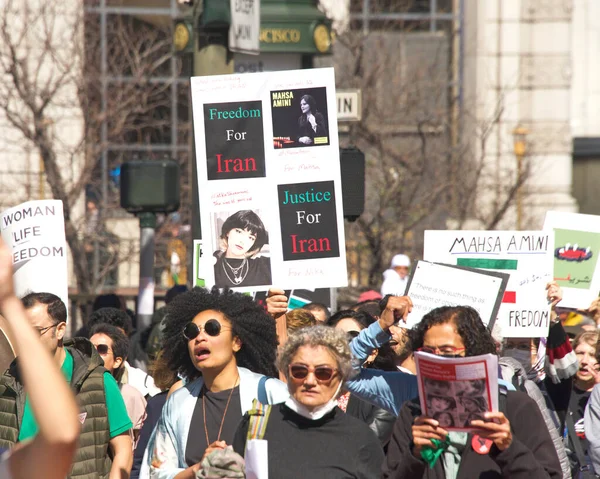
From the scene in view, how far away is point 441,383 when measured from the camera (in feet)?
14.0

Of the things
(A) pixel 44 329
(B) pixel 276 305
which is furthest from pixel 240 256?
(A) pixel 44 329

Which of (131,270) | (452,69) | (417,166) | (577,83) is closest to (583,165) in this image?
(577,83)

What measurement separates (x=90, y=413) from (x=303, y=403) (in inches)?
56.6

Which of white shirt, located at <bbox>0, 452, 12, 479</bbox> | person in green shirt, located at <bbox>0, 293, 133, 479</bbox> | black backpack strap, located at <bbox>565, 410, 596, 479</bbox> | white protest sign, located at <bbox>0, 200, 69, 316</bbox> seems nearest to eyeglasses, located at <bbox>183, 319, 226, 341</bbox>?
person in green shirt, located at <bbox>0, 293, 133, 479</bbox>

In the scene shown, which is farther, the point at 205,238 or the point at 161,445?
the point at 205,238

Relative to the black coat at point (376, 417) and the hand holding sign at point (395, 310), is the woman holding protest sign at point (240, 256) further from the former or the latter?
the hand holding sign at point (395, 310)

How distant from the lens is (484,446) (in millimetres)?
4281

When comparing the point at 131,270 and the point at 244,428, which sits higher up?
the point at 244,428

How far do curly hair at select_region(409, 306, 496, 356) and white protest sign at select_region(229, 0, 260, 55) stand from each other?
3.94 m

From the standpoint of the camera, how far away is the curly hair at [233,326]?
18.4 ft

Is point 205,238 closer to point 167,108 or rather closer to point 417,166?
point 417,166

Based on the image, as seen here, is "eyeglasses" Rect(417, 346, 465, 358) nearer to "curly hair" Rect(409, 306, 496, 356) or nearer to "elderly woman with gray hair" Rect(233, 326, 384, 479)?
"curly hair" Rect(409, 306, 496, 356)

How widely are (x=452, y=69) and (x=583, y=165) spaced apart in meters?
5.57

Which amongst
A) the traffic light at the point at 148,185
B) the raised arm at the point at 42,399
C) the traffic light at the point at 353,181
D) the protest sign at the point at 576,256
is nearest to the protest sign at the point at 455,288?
the protest sign at the point at 576,256
